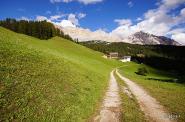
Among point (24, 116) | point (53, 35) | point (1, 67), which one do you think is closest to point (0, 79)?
point (1, 67)

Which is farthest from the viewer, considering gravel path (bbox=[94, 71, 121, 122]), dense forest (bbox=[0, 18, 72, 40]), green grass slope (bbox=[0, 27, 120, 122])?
dense forest (bbox=[0, 18, 72, 40])

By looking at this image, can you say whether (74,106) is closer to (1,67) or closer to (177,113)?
(1,67)

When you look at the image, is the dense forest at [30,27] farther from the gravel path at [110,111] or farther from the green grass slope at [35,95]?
the gravel path at [110,111]

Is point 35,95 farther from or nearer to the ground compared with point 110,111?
farther from the ground

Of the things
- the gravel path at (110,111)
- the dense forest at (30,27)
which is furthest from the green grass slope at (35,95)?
the dense forest at (30,27)

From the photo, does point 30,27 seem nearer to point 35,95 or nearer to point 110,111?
point 110,111

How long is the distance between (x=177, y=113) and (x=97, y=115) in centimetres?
752

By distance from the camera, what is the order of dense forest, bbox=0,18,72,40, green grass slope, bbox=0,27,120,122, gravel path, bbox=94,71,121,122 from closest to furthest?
1. green grass slope, bbox=0,27,120,122
2. gravel path, bbox=94,71,121,122
3. dense forest, bbox=0,18,72,40

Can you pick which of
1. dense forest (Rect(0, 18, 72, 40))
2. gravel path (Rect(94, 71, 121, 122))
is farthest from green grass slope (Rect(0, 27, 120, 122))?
dense forest (Rect(0, 18, 72, 40))

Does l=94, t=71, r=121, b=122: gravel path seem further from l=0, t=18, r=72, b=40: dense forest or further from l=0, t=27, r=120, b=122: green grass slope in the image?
l=0, t=18, r=72, b=40: dense forest

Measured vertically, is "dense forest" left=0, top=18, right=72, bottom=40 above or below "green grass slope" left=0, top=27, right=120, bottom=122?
above

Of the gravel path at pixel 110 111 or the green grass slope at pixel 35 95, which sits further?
the gravel path at pixel 110 111

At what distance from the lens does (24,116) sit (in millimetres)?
15477

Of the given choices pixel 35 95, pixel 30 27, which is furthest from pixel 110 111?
pixel 30 27
